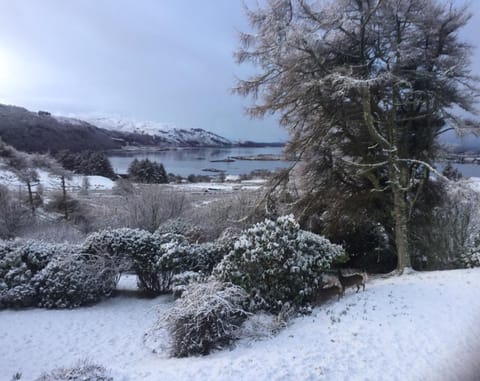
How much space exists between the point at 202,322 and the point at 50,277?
204 inches

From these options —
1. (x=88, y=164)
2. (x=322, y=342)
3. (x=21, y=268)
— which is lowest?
(x=21, y=268)

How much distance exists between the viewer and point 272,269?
21.4 ft

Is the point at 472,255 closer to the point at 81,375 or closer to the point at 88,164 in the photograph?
the point at 81,375

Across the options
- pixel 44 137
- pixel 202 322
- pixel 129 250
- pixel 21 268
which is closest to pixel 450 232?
pixel 202 322

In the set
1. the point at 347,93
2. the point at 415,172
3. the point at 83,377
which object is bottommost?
the point at 83,377

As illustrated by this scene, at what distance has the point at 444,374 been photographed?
402cm

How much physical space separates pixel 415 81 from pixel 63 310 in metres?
11.3

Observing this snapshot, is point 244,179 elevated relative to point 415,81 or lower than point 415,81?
lower

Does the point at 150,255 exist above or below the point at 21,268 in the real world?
above

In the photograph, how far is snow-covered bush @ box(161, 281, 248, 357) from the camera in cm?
528

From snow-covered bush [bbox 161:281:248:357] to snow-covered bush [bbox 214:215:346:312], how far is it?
735mm

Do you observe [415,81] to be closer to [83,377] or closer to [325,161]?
[325,161]

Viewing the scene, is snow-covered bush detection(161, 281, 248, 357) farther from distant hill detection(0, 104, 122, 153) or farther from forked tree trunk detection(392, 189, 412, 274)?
distant hill detection(0, 104, 122, 153)

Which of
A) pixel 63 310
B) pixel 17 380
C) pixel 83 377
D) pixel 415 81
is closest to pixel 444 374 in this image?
pixel 83 377
